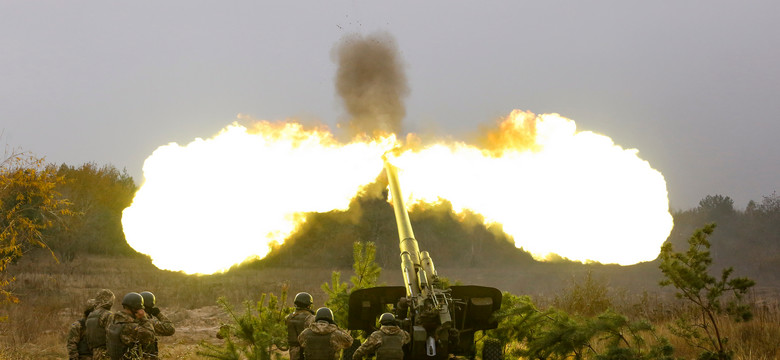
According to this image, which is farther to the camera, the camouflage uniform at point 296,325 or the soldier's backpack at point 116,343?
the camouflage uniform at point 296,325

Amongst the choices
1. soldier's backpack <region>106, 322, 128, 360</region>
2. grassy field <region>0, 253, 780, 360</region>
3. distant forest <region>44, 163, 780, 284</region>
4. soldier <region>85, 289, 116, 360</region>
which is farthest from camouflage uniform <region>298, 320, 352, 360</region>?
distant forest <region>44, 163, 780, 284</region>

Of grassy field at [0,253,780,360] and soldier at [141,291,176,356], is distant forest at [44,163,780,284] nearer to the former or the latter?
grassy field at [0,253,780,360]

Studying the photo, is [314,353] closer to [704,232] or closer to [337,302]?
[337,302]

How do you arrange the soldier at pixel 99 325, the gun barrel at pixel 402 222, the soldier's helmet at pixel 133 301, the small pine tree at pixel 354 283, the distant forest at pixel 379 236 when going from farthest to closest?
the distant forest at pixel 379 236
the small pine tree at pixel 354 283
the gun barrel at pixel 402 222
the soldier at pixel 99 325
the soldier's helmet at pixel 133 301

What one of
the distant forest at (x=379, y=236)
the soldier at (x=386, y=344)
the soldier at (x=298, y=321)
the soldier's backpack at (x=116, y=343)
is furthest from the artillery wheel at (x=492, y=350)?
the distant forest at (x=379, y=236)

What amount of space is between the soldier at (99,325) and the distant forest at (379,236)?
32.2 metres

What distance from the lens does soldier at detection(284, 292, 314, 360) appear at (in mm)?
10141

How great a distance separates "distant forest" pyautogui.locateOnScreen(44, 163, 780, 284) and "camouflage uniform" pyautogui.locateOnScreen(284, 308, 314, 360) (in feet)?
104

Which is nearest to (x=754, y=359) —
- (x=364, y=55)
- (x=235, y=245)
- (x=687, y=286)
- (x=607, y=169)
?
(x=687, y=286)

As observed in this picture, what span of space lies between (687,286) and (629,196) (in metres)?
2.51

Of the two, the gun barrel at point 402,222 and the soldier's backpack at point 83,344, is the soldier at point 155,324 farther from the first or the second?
the gun barrel at point 402,222

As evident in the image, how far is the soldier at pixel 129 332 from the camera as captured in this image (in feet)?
30.5

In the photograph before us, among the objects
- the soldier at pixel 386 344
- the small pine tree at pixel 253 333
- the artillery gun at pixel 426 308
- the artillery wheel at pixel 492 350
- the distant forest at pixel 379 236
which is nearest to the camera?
the soldier at pixel 386 344

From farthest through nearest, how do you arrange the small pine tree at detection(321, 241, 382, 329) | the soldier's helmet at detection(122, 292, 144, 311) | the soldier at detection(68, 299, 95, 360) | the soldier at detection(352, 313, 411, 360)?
the small pine tree at detection(321, 241, 382, 329)
the soldier at detection(68, 299, 95, 360)
the soldier's helmet at detection(122, 292, 144, 311)
the soldier at detection(352, 313, 411, 360)
